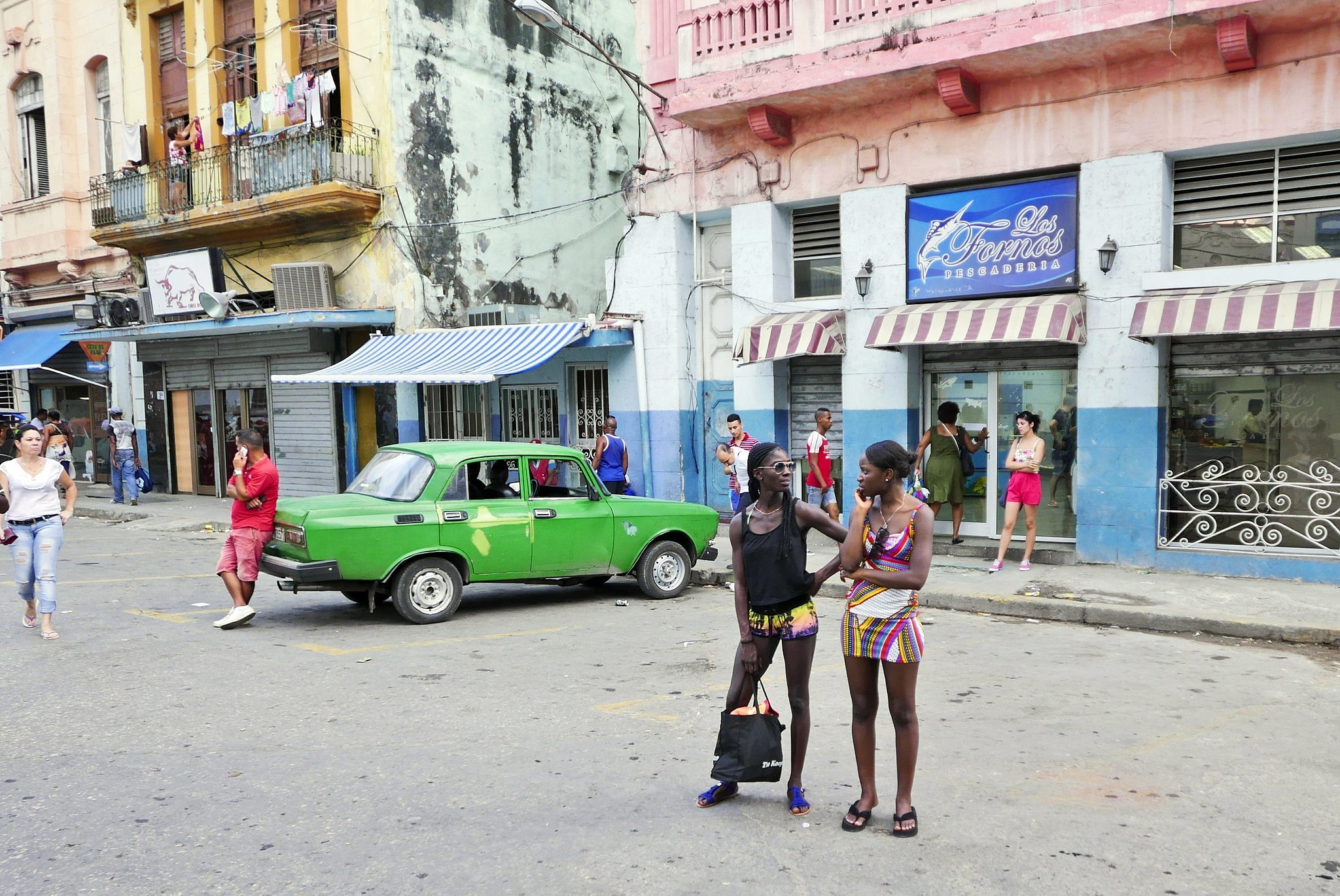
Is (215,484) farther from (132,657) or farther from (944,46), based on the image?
(944,46)

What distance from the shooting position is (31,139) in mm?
25188

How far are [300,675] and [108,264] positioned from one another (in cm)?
1971

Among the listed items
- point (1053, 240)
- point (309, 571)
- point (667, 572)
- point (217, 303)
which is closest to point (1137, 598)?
point (1053, 240)

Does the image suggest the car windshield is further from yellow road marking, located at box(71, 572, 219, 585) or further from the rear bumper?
yellow road marking, located at box(71, 572, 219, 585)

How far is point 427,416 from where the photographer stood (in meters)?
19.0

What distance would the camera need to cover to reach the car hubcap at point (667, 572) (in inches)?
426

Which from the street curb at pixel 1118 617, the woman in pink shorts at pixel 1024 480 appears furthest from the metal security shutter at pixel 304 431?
the woman in pink shorts at pixel 1024 480

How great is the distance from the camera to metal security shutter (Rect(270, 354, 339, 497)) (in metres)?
19.3

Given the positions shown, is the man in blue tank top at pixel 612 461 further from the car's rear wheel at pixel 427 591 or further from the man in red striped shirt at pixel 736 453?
the car's rear wheel at pixel 427 591

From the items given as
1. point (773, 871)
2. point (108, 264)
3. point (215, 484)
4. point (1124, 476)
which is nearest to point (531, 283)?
point (215, 484)

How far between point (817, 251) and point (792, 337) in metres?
1.69

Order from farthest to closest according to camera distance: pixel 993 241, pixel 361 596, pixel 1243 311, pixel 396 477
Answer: pixel 993 241 → pixel 1243 311 → pixel 361 596 → pixel 396 477

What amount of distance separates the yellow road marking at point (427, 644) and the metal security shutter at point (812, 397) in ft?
21.2

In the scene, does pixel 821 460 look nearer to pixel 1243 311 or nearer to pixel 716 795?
pixel 1243 311
